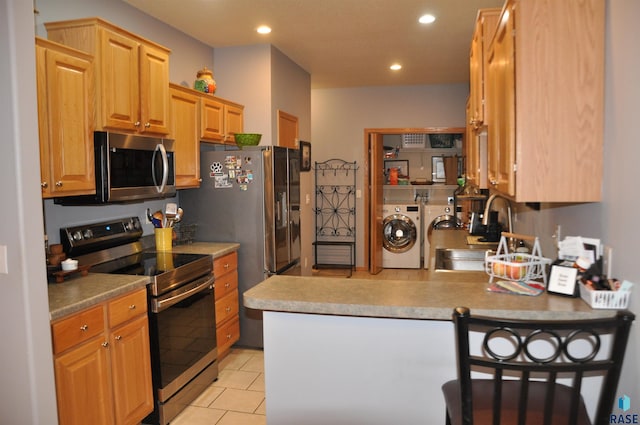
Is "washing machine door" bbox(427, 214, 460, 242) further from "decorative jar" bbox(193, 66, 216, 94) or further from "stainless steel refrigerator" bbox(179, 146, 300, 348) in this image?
"decorative jar" bbox(193, 66, 216, 94)

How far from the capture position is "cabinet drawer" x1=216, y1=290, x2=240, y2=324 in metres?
3.70

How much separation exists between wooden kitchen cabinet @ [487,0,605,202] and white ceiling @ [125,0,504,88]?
1.99m

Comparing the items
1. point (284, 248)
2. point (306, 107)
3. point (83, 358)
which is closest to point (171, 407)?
point (83, 358)

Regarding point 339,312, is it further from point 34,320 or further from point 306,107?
point 306,107

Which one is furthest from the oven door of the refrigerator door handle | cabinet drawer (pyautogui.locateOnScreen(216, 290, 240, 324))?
the refrigerator door handle

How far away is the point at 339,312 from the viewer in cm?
169

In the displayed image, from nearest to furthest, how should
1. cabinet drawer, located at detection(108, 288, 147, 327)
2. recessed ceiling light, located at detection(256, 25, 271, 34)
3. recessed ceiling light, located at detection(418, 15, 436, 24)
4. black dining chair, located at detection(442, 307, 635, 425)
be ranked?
black dining chair, located at detection(442, 307, 635, 425) < cabinet drawer, located at detection(108, 288, 147, 327) < recessed ceiling light, located at detection(418, 15, 436, 24) < recessed ceiling light, located at detection(256, 25, 271, 34)

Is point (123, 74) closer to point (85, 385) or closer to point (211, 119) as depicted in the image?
point (211, 119)

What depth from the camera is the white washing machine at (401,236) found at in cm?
720

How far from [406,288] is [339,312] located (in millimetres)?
327

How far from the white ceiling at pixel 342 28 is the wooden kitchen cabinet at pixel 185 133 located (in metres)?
0.65

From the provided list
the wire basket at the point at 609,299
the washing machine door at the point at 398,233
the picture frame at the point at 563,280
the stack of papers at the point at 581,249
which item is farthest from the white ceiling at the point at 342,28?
the wire basket at the point at 609,299

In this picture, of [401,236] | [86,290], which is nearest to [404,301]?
[86,290]

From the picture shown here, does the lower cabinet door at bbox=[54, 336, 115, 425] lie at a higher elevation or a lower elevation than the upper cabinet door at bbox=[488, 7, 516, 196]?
lower
